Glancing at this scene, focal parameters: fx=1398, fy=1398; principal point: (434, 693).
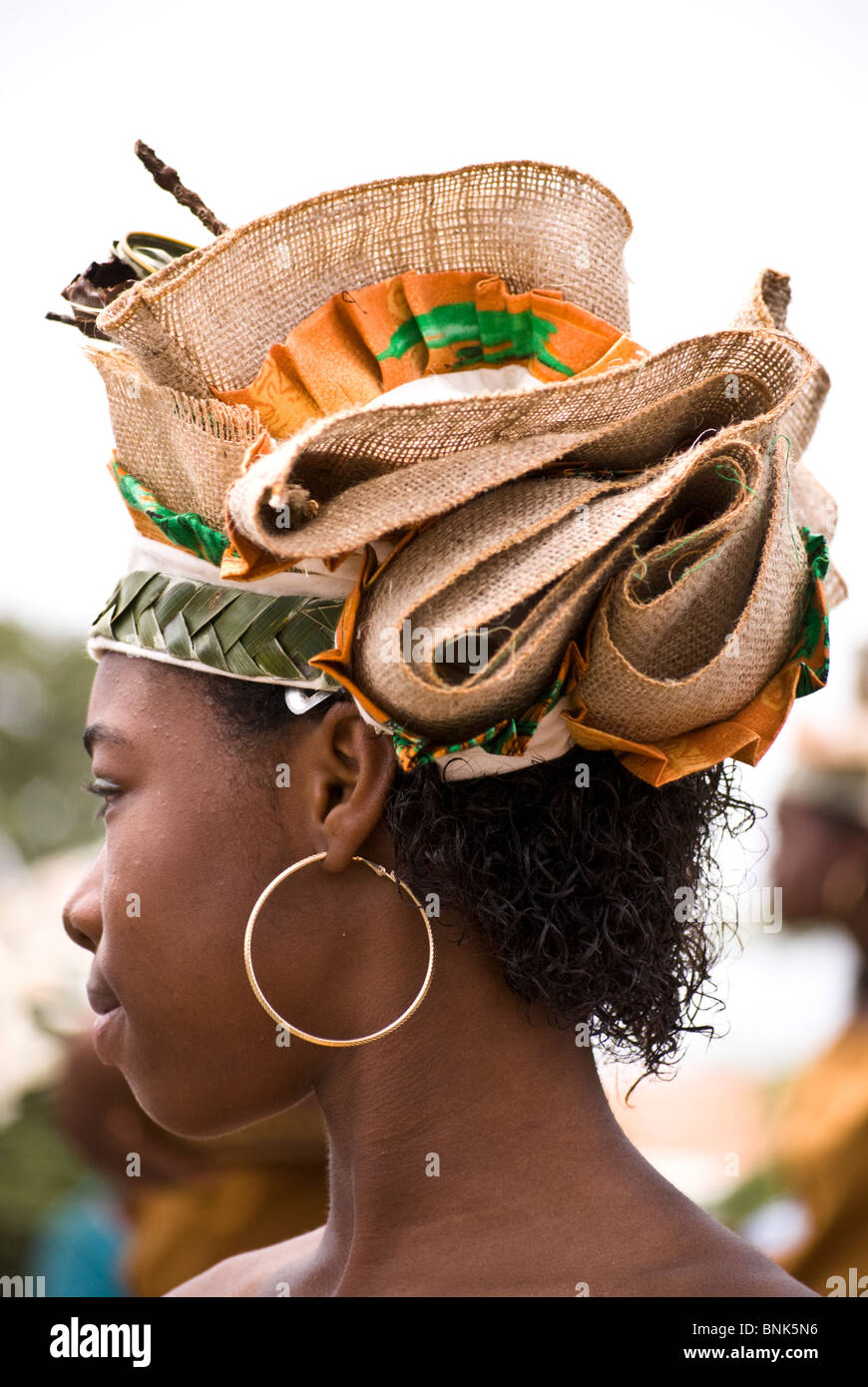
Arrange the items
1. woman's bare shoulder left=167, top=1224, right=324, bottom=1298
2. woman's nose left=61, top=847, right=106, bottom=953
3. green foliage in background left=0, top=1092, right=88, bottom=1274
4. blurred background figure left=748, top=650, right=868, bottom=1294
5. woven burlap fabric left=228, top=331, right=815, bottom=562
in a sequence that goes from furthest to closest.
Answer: green foliage in background left=0, top=1092, right=88, bottom=1274 < blurred background figure left=748, top=650, right=868, bottom=1294 < woman's bare shoulder left=167, top=1224, right=324, bottom=1298 < woman's nose left=61, top=847, right=106, bottom=953 < woven burlap fabric left=228, top=331, right=815, bottom=562

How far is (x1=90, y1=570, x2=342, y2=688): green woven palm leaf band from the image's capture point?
1.92 meters

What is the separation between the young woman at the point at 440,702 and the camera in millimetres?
1806

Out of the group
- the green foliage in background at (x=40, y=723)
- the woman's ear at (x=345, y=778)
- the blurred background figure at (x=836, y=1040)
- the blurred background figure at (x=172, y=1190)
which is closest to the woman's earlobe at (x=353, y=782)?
the woman's ear at (x=345, y=778)

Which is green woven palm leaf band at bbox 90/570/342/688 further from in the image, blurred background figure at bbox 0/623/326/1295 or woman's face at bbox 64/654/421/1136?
blurred background figure at bbox 0/623/326/1295

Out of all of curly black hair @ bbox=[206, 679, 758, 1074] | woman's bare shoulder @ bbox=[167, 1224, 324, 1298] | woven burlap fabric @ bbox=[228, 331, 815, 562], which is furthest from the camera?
woman's bare shoulder @ bbox=[167, 1224, 324, 1298]

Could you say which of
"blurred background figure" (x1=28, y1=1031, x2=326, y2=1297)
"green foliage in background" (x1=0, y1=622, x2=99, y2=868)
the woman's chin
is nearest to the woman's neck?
the woman's chin

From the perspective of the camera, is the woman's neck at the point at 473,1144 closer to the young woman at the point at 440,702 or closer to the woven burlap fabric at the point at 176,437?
the young woman at the point at 440,702

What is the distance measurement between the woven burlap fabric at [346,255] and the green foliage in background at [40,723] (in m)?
14.6

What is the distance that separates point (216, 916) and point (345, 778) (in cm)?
26

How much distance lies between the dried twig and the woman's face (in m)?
0.71

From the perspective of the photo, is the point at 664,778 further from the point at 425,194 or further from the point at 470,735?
the point at 425,194

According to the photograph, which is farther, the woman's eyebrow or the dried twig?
the dried twig

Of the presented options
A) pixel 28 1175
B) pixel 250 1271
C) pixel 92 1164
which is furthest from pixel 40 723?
pixel 250 1271

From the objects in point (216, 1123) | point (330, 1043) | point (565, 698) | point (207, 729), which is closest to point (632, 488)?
point (565, 698)
